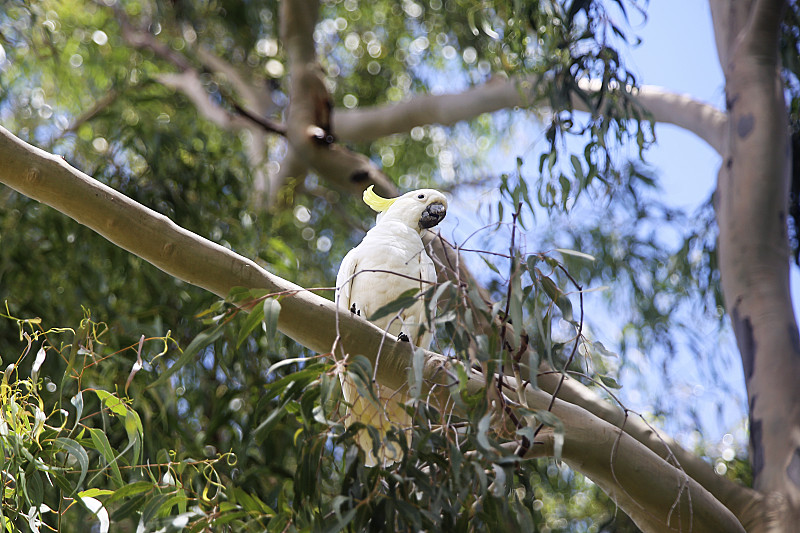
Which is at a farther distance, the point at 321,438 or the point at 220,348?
the point at 220,348

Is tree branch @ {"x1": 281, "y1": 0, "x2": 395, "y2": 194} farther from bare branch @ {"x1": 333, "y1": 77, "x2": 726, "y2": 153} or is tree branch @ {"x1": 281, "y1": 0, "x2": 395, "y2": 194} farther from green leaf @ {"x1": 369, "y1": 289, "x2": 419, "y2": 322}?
green leaf @ {"x1": 369, "y1": 289, "x2": 419, "y2": 322}

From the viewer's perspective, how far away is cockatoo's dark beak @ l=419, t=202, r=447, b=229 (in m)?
2.07

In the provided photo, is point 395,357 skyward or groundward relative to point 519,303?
groundward

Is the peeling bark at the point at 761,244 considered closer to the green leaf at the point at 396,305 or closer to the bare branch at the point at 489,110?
the bare branch at the point at 489,110

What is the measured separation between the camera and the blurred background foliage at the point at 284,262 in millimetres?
1176

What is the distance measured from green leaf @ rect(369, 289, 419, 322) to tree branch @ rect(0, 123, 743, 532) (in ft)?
0.56

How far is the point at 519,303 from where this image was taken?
1.12 m

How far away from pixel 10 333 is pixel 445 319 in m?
1.80

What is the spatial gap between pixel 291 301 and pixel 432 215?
80cm

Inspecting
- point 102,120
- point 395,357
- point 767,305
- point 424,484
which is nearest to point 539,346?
point 395,357

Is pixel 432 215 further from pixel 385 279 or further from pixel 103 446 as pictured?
pixel 103 446

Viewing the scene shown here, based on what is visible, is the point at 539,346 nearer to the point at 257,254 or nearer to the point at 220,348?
the point at 220,348

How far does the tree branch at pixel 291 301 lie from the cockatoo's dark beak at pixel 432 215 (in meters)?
0.72

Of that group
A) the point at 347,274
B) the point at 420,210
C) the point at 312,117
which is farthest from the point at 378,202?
the point at 312,117
